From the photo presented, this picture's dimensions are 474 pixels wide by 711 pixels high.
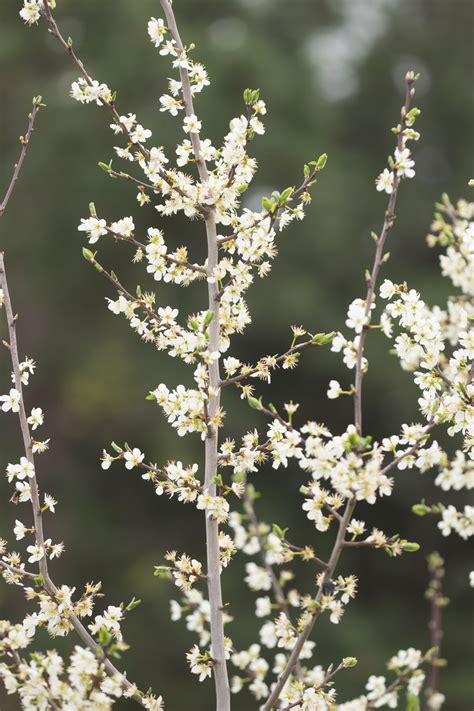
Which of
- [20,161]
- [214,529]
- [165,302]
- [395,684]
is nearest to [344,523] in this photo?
[214,529]

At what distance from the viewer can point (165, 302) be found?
773cm

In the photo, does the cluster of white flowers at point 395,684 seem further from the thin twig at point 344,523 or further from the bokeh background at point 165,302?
the bokeh background at point 165,302

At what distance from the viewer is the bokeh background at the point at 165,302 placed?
25.0 ft

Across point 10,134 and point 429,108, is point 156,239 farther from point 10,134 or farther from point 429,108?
point 429,108

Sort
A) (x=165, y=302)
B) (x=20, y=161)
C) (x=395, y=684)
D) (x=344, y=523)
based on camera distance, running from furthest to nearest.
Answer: (x=165, y=302)
(x=20, y=161)
(x=395, y=684)
(x=344, y=523)

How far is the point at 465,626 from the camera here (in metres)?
7.79

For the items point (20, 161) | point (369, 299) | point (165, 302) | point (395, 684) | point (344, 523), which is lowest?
point (395, 684)

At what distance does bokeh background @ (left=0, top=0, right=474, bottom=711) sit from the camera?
7605mm

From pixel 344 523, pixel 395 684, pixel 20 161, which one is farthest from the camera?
pixel 20 161

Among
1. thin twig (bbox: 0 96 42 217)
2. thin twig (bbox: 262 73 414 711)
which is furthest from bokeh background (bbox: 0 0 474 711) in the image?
thin twig (bbox: 262 73 414 711)

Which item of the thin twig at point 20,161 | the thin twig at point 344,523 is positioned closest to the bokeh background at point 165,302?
the thin twig at point 20,161

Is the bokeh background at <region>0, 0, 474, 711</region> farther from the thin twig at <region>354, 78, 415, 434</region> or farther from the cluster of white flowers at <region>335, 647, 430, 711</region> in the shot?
the thin twig at <region>354, 78, 415, 434</region>

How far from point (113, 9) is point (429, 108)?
3.77 m

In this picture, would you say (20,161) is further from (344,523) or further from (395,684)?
(395,684)
